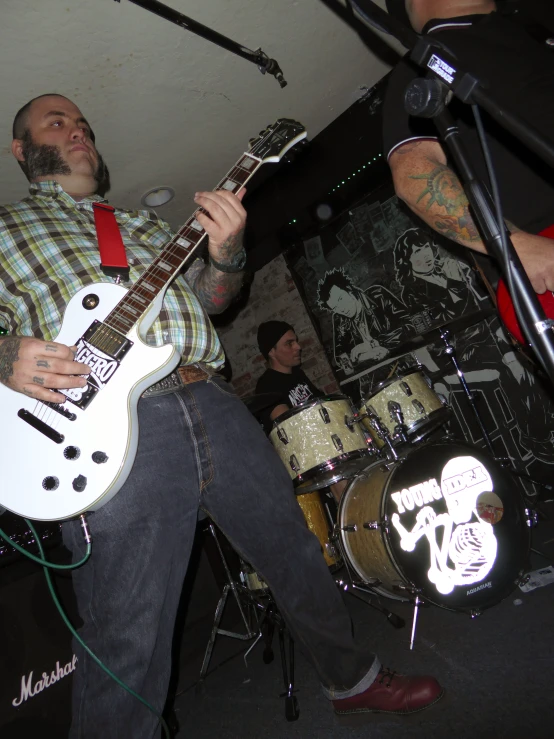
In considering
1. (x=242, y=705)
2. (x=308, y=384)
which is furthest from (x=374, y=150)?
(x=242, y=705)

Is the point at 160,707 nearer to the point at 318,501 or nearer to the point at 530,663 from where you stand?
the point at 530,663

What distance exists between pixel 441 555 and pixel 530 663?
1.77ft

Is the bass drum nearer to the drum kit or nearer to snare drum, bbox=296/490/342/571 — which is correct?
the drum kit

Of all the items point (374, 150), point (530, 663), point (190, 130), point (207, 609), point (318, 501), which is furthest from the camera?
point (374, 150)

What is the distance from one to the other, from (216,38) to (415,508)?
9.90 feet

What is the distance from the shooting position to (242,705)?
2.23 metres

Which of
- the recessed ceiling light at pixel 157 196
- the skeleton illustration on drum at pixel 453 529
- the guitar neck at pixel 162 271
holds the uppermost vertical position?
the recessed ceiling light at pixel 157 196

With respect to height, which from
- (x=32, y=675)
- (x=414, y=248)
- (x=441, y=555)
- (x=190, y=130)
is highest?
(x=190, y=130)

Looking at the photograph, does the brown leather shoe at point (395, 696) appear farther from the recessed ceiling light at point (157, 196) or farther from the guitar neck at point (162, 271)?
the recessed ceiling light at point (157, 196)

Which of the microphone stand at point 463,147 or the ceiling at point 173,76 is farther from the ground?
the ceiling at point 173,76

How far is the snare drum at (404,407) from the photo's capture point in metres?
2.74

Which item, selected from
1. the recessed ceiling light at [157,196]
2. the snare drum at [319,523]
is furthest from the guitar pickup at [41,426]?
the recessed ceiling light at [157,196]

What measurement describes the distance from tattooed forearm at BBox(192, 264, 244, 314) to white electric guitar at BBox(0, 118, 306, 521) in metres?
0.31

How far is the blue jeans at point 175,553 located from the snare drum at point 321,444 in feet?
3.03
